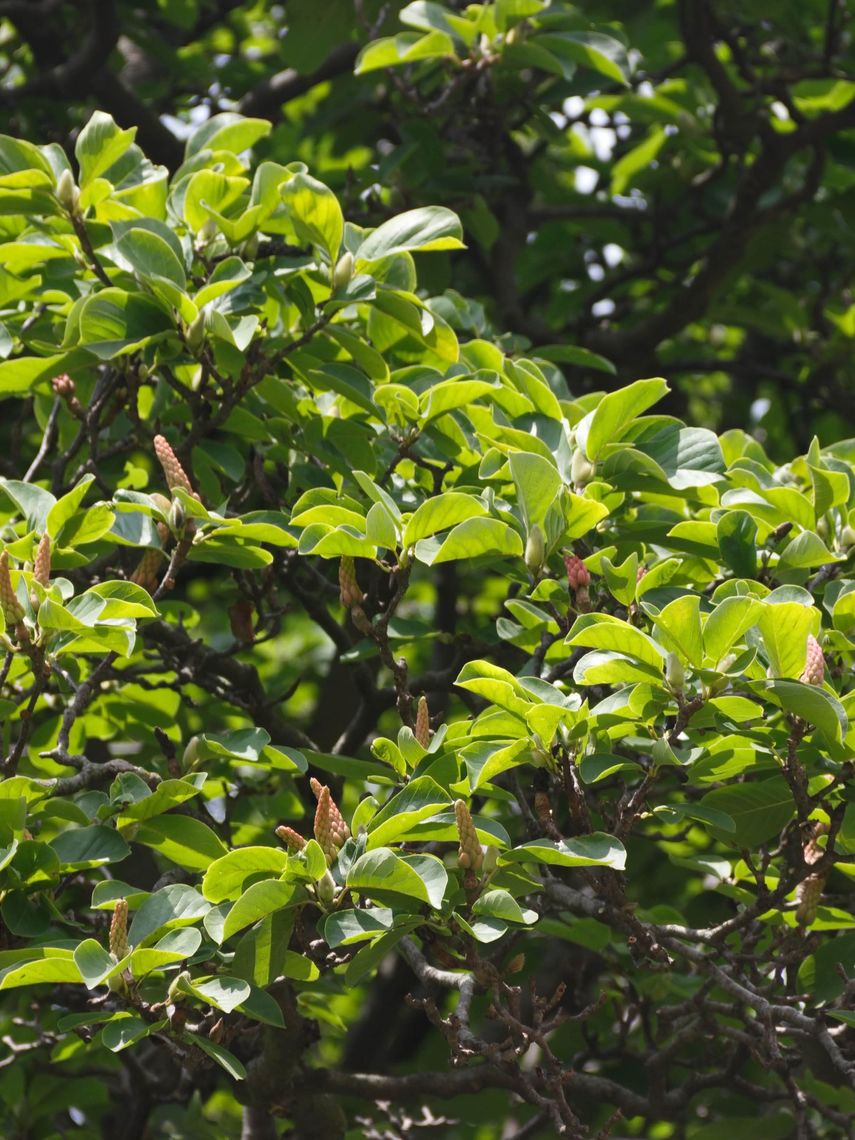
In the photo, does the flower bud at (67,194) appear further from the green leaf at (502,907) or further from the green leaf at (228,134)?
the green leaf at (502,907)

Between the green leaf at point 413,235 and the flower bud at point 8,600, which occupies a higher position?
the green leaf at point 413,235

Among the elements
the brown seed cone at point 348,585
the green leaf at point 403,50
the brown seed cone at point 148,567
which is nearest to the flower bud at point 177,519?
the brown seed cone at point 148,567

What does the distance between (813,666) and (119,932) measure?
105 cm

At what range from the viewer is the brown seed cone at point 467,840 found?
190 cm

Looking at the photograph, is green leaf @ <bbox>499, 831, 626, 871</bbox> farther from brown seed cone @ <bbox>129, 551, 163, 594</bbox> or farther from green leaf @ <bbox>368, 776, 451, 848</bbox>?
brown seed cone @ <bbox>129, 551, 163, 594</bbox>

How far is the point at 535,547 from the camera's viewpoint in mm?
2324

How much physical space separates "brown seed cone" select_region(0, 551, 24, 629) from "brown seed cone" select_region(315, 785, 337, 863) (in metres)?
0.57

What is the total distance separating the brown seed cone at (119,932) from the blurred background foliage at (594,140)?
Result: 2.58m

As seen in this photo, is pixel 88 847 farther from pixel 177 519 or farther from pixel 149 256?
pixel 149 256

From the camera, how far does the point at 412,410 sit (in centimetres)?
260

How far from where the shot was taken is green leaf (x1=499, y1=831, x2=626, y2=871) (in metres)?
1.93

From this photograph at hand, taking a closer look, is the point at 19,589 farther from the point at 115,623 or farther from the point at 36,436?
the point at 36,436

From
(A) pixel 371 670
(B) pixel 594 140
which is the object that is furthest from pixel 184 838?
(B) pixel 594 140

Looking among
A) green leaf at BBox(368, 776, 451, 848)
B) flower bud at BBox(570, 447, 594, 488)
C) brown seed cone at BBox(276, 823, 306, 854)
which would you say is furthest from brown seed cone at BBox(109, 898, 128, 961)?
flower bud at BBox(570, 447, 594, 488)
